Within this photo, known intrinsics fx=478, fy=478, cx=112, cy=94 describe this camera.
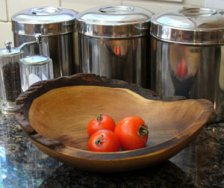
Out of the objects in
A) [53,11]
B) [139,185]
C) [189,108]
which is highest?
[53,11]

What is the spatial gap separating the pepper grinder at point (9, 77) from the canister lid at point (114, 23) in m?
0.16

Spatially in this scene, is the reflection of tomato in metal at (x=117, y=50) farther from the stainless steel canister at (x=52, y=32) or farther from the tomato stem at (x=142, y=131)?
the tomato stem at (x=142, y=131)

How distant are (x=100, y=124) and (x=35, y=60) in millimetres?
274

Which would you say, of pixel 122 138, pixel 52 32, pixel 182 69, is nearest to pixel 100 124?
pixel 122 138

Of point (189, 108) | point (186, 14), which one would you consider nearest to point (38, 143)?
point (189, 108)

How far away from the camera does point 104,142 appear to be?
0.80 meters

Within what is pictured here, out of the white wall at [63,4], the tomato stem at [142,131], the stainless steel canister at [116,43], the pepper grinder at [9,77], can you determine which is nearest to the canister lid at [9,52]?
the pepper grinder at [9,77]

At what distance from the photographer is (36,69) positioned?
3.45ft

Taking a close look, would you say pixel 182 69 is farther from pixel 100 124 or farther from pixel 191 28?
pixel 100 124

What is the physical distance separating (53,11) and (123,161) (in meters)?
0.57

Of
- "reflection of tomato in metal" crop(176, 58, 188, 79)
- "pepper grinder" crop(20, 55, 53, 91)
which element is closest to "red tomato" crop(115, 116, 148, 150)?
"reflection of tomato in metal" crop(176, 58, 188, 79)

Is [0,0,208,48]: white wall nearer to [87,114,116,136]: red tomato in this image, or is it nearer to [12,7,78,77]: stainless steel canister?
[12,7,78,77]: stainless steel canister

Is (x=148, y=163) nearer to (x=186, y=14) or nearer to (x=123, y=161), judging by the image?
(x=123, y=161)

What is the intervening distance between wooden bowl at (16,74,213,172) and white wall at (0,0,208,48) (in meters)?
0.29
